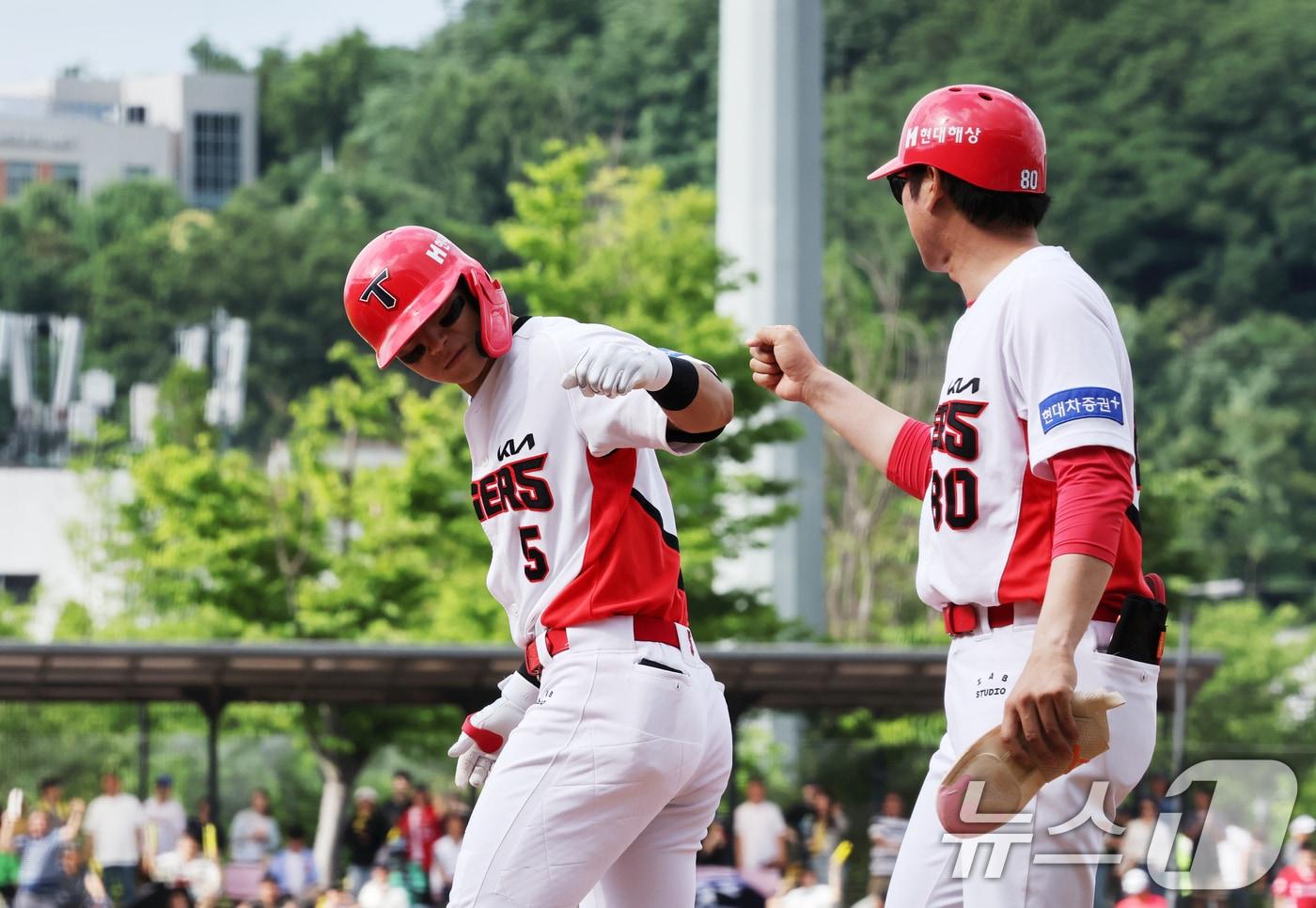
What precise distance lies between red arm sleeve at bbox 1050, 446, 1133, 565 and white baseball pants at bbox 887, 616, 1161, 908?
241 millimetres

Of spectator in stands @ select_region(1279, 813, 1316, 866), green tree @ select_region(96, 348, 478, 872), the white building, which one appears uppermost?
the white building

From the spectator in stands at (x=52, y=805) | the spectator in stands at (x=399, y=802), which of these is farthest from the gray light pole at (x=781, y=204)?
the spectator in stands at (x=52, y=805)

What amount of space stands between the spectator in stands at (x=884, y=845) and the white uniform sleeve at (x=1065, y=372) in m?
11.5

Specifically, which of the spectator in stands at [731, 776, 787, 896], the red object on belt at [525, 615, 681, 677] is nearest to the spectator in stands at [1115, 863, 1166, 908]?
the spectator in stands at [731, 776, 787, 896]

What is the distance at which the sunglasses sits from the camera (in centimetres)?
526

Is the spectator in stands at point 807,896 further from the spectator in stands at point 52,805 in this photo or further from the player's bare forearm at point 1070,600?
the player's bare forearm at point 1070,600

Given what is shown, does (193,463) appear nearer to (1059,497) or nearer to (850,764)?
(850,764)

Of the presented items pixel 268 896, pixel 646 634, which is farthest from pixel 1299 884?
pixel 646 634

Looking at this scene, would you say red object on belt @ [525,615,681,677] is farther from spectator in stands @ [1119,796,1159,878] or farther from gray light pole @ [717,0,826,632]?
gray light pole @ [717,0,826,632]

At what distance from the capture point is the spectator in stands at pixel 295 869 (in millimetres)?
18016

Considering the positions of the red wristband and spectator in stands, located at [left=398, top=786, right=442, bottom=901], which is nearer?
the red wristband

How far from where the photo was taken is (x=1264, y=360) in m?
91.0

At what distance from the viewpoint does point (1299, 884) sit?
14594mm

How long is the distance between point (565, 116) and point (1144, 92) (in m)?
31.6
